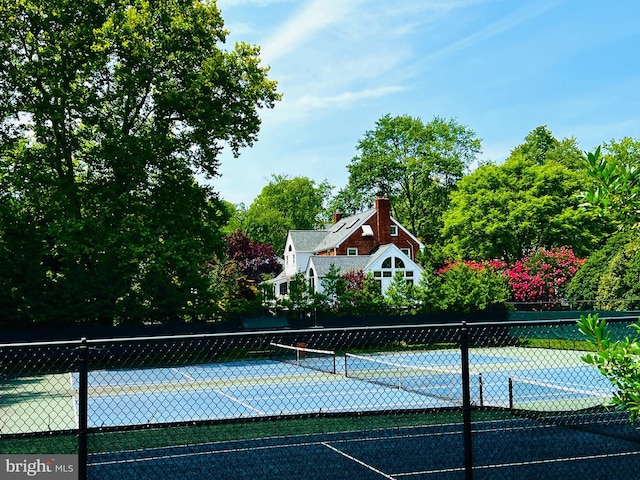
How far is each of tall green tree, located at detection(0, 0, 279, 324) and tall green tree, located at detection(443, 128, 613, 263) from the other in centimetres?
2748

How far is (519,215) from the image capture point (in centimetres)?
5281

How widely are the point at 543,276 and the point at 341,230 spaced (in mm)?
25092

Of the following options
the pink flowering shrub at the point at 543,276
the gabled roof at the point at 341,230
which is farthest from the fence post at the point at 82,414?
the gabled roof at the point at 341,230

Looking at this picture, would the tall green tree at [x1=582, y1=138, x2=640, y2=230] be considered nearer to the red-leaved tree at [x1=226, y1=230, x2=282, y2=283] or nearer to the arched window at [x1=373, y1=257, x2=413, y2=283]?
the arched window at [x1=373, y1=257, x2=413, y2=283]

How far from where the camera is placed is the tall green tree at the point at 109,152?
29516 mm

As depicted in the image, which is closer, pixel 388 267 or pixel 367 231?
pixel 388 267

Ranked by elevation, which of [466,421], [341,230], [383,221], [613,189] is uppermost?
[383,221]

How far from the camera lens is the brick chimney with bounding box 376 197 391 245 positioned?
6194 cm

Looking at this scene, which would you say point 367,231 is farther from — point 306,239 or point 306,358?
point 306,358

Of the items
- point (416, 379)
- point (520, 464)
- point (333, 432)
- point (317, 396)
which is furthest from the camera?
point (416, 379)

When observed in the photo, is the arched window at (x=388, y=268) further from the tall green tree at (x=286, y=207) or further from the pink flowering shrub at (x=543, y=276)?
the tall green tree at (x=286, y=207)

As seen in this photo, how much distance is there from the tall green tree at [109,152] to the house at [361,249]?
17.7 m

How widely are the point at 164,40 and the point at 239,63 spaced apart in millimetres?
4159

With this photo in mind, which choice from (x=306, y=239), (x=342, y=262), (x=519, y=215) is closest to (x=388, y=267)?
(x=342, y=262)
